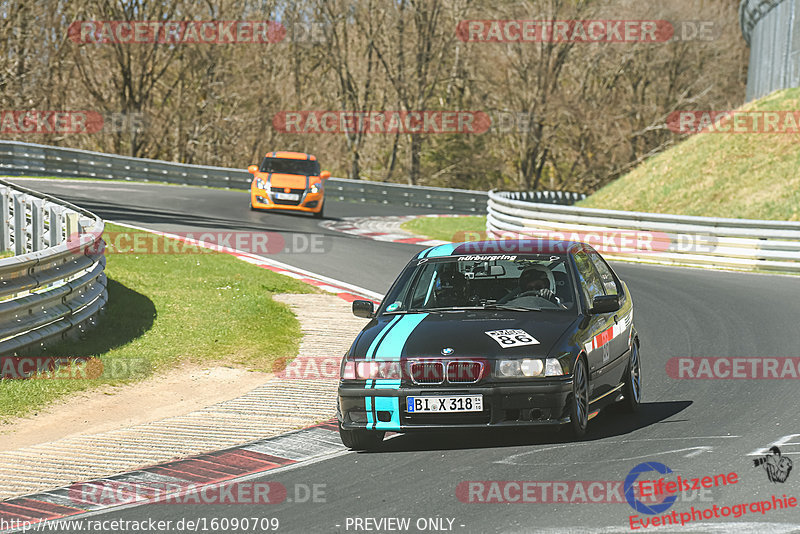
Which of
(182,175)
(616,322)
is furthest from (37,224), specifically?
(182,175)

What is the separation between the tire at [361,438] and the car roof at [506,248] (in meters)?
1.81

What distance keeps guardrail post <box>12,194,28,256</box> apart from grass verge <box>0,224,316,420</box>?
125cm

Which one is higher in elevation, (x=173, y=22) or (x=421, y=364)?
(x=173, y=22)

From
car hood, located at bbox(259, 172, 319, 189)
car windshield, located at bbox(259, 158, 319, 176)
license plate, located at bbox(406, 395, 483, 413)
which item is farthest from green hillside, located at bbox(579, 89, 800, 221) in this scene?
license plate, located at bbox(406, 395, 483, 413)

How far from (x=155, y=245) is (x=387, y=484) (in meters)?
13.9

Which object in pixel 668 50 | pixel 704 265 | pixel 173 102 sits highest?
pixel 668 50

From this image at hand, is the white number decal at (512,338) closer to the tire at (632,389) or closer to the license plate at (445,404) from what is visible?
the license plate at (445,404)

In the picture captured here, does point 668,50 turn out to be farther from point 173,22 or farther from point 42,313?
point 42,313

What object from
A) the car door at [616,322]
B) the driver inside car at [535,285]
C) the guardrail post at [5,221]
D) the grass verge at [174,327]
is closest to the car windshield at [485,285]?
the driver inside car at [535,285]

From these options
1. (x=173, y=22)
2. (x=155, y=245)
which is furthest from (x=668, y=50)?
(x=155, y=245)

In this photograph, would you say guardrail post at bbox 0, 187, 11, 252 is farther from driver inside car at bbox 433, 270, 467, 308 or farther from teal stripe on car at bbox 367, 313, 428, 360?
teal stripe on car at bbox 367, 313, 428, 360

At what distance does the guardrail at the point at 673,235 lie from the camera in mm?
20844

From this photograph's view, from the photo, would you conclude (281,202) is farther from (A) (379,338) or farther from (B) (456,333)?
(B) (456,333)

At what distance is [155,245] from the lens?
19.8 meters
